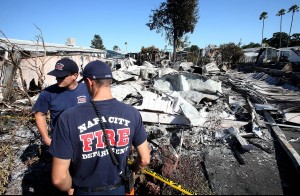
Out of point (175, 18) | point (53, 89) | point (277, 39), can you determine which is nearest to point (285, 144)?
point (53, 89)

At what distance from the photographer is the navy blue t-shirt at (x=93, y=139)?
1723mm

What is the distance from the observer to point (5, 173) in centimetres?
389

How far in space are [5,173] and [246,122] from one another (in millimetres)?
5947

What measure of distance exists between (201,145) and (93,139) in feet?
13.1

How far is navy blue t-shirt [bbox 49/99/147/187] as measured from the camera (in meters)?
1.72

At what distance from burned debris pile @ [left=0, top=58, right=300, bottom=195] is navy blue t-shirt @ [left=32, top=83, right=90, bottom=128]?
1398 millimetres

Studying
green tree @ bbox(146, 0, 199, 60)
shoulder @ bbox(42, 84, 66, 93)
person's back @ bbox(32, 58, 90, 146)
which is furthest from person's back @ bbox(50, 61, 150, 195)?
green tree @ bbox(146, 0, 199, 60)

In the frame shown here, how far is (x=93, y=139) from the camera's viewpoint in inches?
70.3

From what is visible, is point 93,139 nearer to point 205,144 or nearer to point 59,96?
point 59,96

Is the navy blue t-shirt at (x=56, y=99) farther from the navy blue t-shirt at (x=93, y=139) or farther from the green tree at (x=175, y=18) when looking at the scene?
the green tree at (x=175, y=18)

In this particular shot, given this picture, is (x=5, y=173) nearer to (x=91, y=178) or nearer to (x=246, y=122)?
(x=91, y=178)

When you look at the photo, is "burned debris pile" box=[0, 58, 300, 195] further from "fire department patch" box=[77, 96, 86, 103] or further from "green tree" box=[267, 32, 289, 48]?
"green tree" box=[267, 32, 289, 48]

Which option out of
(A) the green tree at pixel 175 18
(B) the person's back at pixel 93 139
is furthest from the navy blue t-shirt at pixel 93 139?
(A) the green tree at pixel 175 18

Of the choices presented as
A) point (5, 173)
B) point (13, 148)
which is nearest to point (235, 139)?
point (5, 173)
